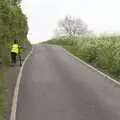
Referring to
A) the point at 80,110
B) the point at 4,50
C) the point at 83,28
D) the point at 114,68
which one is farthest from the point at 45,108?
the point at 83,28

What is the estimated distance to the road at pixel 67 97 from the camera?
13.2 metres

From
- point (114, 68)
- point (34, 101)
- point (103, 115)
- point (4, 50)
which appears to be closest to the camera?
point (103, 115)

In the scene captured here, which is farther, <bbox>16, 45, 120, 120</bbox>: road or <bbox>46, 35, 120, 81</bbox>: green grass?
<bbox>46, 35, 120, 81</bbox>: green grass

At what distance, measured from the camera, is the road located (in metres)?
13.2

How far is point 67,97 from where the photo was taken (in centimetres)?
1600

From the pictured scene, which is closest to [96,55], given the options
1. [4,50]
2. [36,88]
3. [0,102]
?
[4,50]

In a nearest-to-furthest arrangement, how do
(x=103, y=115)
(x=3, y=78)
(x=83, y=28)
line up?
(x=103, y=115)
(x=3, y=78)
(x=83, y=28)

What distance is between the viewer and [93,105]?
14.4 meters

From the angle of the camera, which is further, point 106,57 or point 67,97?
point 106,57

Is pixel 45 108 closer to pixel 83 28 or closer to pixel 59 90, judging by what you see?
pixel 59 90

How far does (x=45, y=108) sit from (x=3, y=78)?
330 inches

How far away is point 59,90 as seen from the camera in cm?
1762

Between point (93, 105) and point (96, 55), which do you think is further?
point (96, 55)

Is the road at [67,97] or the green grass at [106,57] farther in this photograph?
the green grass at [106,57]
